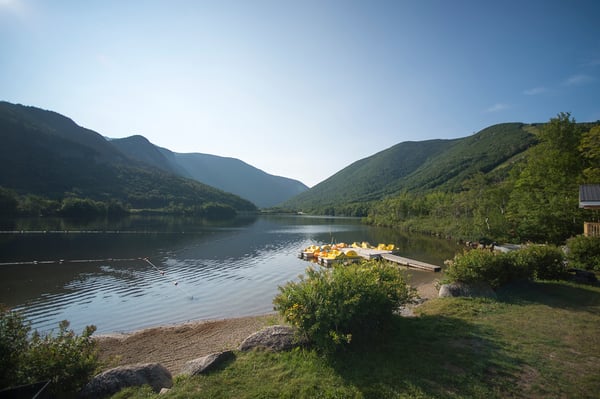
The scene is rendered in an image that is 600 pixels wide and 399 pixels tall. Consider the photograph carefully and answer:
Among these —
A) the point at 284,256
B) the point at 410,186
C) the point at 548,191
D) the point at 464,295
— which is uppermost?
the point at 410,186

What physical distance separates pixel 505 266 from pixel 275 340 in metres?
10.1

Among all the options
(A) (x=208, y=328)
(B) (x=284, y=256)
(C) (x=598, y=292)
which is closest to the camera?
(C) (x=598, y=292)

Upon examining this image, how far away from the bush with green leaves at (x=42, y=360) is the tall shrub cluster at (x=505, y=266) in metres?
12.1

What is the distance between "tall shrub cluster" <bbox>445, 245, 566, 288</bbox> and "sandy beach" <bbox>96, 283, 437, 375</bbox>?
7650 millimetres

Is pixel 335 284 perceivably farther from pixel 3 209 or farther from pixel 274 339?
pixel 3 209

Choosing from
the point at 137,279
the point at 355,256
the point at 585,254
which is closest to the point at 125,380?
the point at 585,254


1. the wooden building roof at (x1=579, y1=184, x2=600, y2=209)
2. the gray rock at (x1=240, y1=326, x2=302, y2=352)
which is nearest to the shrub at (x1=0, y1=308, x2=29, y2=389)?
the gray rock at (x1=240, y1=326, x2=302, y2=352)

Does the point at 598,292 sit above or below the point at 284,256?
above

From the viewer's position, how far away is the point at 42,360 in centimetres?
531

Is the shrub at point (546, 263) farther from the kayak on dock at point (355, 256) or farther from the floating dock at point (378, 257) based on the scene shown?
the kayak on dock at point (355, 256)

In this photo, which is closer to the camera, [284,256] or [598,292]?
[598,292]

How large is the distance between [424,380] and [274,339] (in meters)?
3.48

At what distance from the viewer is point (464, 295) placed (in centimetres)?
1098

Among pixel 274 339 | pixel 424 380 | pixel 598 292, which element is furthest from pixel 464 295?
pixel 274 339
